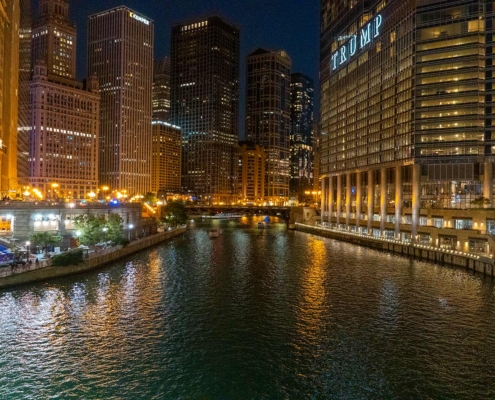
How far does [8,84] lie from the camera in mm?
141750

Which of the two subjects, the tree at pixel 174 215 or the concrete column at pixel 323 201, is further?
the concrete column at pixel 323 201

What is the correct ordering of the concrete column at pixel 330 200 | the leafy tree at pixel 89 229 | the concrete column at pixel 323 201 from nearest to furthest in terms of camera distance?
the leafy tree at pixel 89 229, the concrete column at pixel 330 200, the concrete column at pixel 323 201

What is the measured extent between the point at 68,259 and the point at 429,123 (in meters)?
92.8

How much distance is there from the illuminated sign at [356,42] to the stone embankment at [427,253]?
6469 centimetres

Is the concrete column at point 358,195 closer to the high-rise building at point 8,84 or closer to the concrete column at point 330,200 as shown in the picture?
the concrete column at point 330,200

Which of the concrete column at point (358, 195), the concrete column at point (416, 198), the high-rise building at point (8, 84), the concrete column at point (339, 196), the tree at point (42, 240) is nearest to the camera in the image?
the tree at point (42, 240)

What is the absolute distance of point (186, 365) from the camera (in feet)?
126

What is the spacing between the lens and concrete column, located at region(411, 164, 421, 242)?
11594 cm

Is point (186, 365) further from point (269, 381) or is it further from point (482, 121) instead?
point (482, 121)

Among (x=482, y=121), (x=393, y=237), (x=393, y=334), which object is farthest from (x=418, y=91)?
(x=393, y=334)

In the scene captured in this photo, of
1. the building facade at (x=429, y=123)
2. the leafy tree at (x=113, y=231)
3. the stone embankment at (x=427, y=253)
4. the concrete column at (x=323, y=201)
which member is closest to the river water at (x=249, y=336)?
the stone embankment at (x=427, y=253)

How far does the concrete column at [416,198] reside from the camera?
116 meters

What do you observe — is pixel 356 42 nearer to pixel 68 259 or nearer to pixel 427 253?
pixel 427 253

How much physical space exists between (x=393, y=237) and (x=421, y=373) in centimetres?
9091
